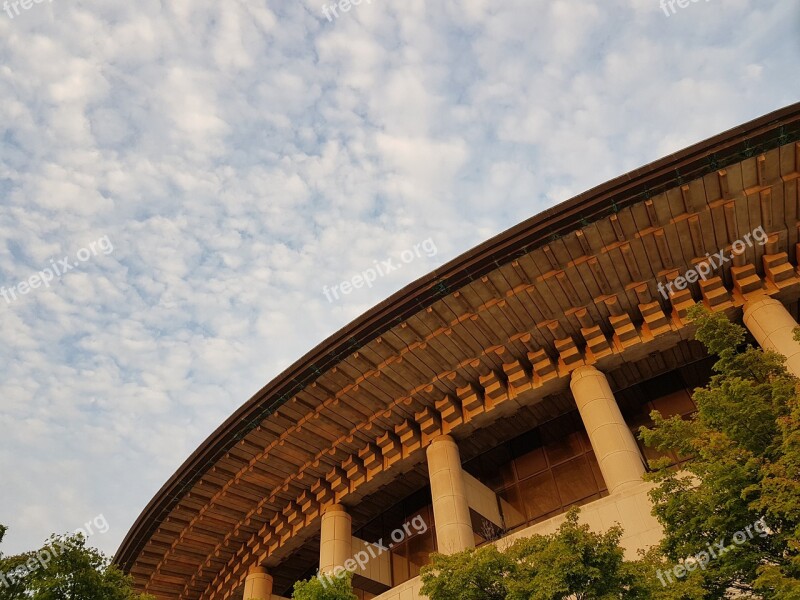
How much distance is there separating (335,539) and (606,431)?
917 centimetres

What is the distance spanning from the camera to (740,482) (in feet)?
23.5

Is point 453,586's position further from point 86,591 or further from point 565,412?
point 565,412

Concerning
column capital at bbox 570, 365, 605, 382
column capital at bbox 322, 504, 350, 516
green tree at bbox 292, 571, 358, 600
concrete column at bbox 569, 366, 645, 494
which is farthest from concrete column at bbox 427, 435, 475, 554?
green tree at bbox 292, 571, 358, 600

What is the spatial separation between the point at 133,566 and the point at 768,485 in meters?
23.4

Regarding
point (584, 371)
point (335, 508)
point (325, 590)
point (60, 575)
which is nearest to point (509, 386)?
point (584, 371)

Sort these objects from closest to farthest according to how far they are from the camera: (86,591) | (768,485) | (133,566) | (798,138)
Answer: (768,485) → (86,591) → (798,138) → (133,566)

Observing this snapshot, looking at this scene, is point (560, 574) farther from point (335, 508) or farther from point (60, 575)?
point (335, 508)

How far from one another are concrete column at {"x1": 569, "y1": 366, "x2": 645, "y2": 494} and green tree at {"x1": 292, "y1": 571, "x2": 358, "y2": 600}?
22.5 ft

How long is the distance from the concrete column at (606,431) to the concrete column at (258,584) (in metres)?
13.0

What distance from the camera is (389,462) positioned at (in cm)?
1836

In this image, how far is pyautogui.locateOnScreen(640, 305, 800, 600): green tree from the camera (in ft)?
22.1

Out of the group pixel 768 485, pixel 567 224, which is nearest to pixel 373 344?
pixel 567 224

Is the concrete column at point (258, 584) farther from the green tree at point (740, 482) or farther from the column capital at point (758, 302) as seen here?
the column capital at point (758, 302)

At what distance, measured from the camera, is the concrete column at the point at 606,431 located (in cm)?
1354
